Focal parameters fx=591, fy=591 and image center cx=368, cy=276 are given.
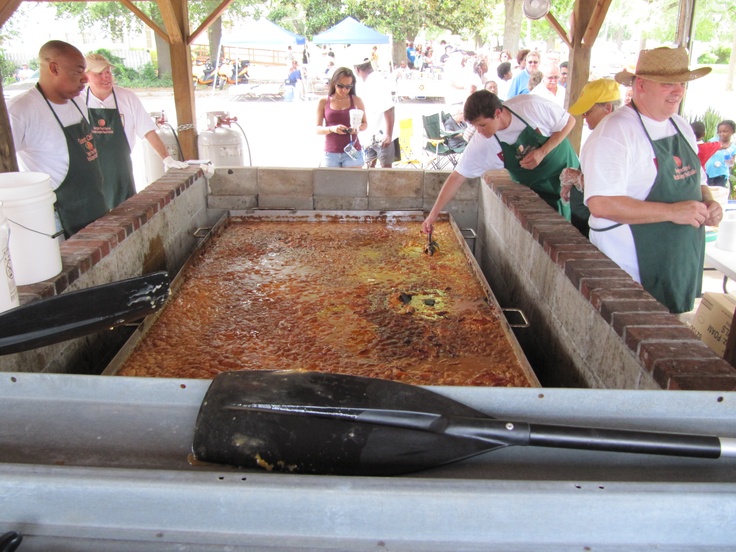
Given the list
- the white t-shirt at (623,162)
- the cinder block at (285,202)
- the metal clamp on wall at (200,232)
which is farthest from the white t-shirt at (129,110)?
the white t-shirt at (623,162)

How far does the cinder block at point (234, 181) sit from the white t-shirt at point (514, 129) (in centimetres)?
172

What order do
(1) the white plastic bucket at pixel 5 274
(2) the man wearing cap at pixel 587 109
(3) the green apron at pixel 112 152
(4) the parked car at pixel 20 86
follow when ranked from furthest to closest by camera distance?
(4) the parked car at pixel 20 86 < (3) the green apron at pixel 112 152 < (2) the man wearing cap at pixel 587 109 < (1) the white plastic bucket at pixel 5 274

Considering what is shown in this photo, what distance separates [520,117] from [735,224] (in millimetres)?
1506

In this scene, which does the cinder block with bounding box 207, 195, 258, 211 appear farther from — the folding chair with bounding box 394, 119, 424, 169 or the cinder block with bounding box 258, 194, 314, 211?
the folding chair with bounding box 394, 119, 424, 169

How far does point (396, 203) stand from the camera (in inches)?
187

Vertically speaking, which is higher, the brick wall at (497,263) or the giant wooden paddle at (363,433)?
the giant wooden paddle at (363,433)

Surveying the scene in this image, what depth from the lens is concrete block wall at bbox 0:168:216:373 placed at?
2.13 meters

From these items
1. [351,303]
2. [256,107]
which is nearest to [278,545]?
[351,303]

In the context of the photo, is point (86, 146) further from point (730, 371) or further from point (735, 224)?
point (735, 224)

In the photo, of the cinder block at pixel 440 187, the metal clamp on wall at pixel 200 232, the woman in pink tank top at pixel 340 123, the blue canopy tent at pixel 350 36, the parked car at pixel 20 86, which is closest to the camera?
the metal clamp on wall at pixel 200 232

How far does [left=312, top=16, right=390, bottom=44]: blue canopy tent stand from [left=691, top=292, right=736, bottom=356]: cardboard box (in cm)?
1654

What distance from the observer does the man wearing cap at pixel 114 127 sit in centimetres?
409

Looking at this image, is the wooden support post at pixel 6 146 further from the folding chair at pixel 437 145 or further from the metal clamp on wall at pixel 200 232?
the folding chair at pixel 437 145

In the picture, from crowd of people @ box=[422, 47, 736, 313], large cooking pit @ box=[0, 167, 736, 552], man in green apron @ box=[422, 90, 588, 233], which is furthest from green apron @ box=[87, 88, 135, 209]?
crowd of people @ box=[422, 47, 736, 313]
